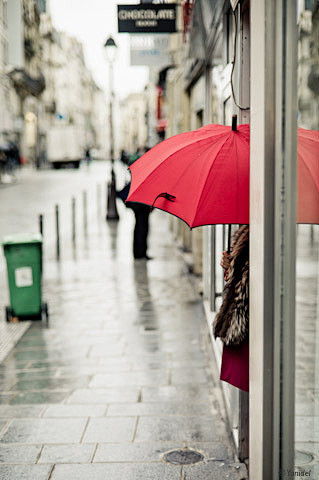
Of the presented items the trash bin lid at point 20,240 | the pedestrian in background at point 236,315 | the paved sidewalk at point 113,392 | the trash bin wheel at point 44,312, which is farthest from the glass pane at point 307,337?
the trash bin wheel at point 44,312

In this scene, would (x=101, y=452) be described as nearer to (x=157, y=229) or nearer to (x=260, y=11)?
(x=260, y=11)

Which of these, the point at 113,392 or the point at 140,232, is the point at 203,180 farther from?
the point at 140,232

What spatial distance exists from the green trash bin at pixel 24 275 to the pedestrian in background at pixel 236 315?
4.48 m

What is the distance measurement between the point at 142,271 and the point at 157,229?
662 centimetres

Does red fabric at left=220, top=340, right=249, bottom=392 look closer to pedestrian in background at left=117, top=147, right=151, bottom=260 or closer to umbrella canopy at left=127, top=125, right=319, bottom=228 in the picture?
umbrella canopy at left=127, top=125, right=319, bottom=228

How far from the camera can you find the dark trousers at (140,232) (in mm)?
11648

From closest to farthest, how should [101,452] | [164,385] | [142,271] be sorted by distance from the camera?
[101,452] < [164,385] < [142,271]

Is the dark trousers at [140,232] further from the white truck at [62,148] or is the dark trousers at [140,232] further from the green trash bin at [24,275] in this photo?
the white truck at [62,148]

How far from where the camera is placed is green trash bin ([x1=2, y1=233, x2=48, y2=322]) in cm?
745

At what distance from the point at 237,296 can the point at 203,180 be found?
594 millimetres

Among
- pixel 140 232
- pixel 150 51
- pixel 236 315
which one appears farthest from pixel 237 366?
pixel 150 51

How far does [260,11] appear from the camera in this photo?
8.39 ft

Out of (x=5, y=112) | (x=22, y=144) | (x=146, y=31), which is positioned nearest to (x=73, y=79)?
(x=22, y=144)

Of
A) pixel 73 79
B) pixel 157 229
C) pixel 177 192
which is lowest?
pixel 157 229
